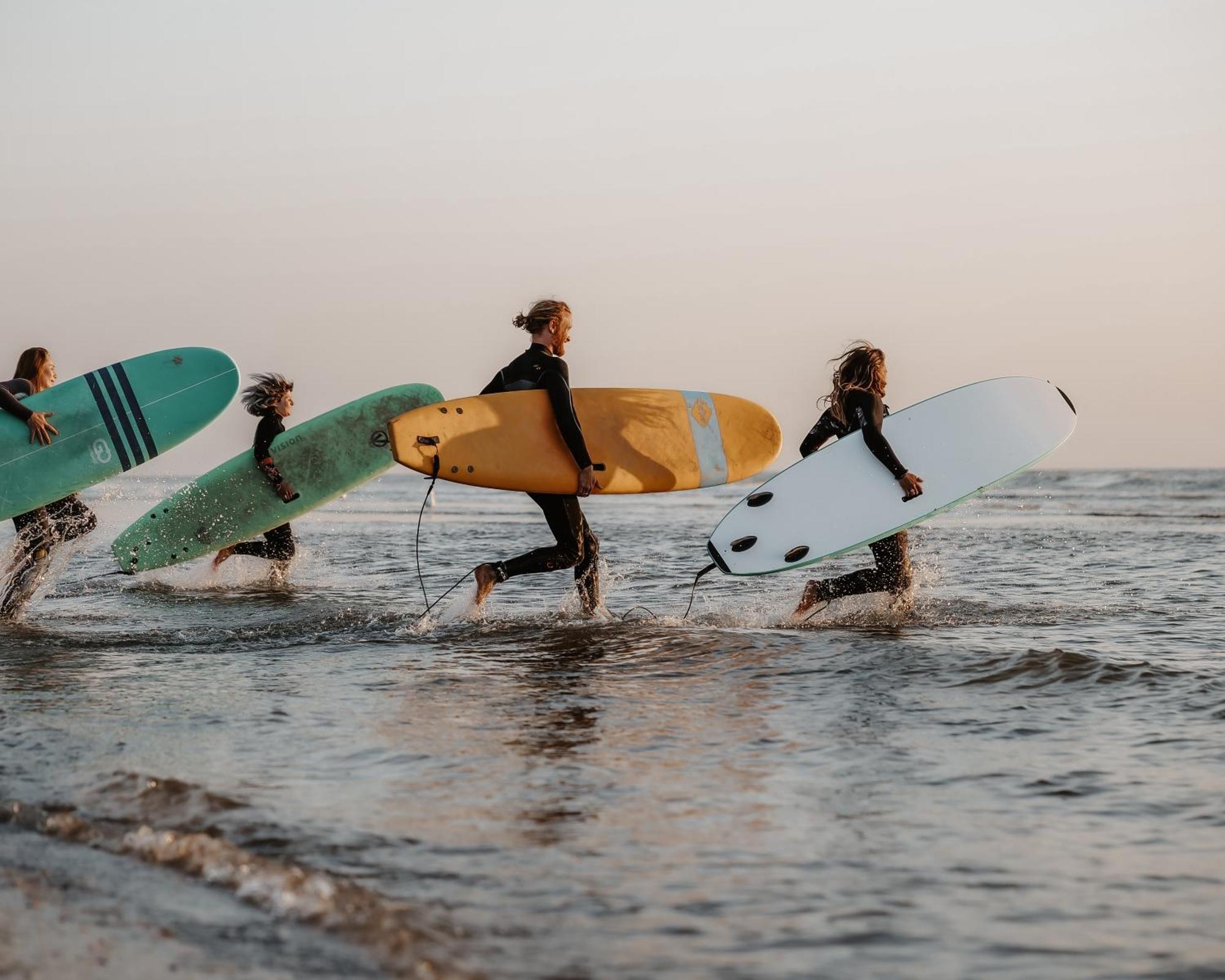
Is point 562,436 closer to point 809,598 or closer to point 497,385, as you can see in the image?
point 497,385

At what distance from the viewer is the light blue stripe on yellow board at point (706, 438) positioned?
8.05 m

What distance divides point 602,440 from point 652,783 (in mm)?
4099

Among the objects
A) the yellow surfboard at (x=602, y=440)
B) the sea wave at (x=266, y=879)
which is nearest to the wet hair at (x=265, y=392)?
the yellow surfboard at (x=602, y=440)

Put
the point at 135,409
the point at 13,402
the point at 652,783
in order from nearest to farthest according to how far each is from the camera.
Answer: the point at 652,783 < the point at 13,402 < the point at 135,409

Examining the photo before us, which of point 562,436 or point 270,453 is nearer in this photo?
point 562,436

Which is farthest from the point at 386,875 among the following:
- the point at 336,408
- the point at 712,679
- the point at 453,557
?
the point at 453,557

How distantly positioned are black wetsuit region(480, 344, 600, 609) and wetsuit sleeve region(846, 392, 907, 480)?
1.60m

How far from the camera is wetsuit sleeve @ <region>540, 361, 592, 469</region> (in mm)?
6875

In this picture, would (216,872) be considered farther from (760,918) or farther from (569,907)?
(760,918)

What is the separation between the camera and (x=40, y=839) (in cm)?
328

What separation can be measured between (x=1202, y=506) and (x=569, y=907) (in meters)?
26.0

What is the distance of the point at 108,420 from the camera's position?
8.58 metres

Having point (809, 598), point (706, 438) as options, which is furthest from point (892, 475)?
point (706, 438)

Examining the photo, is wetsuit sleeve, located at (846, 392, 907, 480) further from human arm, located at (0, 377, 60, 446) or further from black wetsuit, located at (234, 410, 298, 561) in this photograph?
human arm, located at (0, 377, 60, 446)
